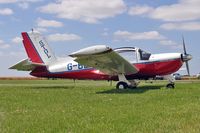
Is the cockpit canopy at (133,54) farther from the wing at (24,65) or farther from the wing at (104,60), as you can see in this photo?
the wing at (24,65)

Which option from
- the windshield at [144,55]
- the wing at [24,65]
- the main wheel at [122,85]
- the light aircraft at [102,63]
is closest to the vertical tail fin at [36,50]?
the light aircraft at [102,63]

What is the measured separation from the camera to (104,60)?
1888 cm

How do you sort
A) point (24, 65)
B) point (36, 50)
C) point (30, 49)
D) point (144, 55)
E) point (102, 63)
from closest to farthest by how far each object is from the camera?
point (102, 63), point (144, 55), point (24, 65), point (30, 49), point (36, 50)

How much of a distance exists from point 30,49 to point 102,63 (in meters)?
7.40

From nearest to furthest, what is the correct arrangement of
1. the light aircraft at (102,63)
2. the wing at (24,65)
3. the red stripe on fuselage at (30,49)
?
the light aircraft at (102,63) → the wing at (24,65) → the red stripe on fuselage at (30,49)

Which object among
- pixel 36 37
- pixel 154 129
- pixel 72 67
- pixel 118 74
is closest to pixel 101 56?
pixel 118 74

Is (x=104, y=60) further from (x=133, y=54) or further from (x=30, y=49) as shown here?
(x=30, y=49)

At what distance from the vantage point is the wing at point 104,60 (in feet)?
54.8

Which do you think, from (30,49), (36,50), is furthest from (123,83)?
(30,49)

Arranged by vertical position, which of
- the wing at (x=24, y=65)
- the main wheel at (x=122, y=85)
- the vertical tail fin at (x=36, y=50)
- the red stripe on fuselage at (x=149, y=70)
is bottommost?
the main wheel at (x=122, y=85)

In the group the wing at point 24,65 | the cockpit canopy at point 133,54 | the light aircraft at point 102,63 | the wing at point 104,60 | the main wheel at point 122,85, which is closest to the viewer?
the wing at point 104,60

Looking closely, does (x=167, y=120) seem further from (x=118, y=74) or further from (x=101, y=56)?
(x=118, y=74)

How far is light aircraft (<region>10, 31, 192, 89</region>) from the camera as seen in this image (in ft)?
60.8

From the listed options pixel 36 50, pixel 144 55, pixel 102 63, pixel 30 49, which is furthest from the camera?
pixel 36 50
